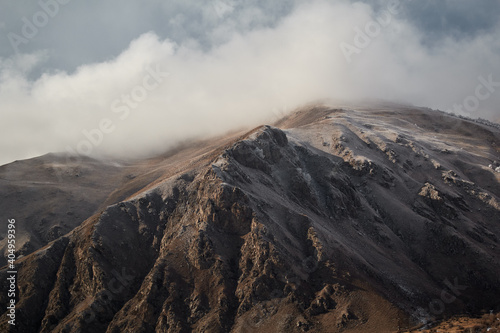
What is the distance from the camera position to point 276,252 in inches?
2276

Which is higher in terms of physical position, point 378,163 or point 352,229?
point 378,163

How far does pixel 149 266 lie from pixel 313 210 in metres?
32.1

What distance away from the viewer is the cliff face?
2120 inches

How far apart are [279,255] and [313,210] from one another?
17.8 m

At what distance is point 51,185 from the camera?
10931 centimetres

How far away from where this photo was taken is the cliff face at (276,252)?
53.8 m

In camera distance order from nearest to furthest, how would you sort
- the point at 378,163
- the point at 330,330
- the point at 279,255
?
the point at 330,330, the point at 279,255, the point at 378,163

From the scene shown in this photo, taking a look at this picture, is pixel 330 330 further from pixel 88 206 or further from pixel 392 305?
pixel 88 206

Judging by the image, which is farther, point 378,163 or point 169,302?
point 378,163

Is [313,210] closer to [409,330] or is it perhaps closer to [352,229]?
[352,229]

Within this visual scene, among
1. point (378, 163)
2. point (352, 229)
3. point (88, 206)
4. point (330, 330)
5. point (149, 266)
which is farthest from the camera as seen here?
point (88, 206)

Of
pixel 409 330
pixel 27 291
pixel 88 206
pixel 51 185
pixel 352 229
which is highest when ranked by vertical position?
pixel 51 185

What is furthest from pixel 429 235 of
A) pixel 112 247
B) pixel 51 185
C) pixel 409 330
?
pixel 51 185

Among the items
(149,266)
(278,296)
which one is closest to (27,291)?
(149,266)
